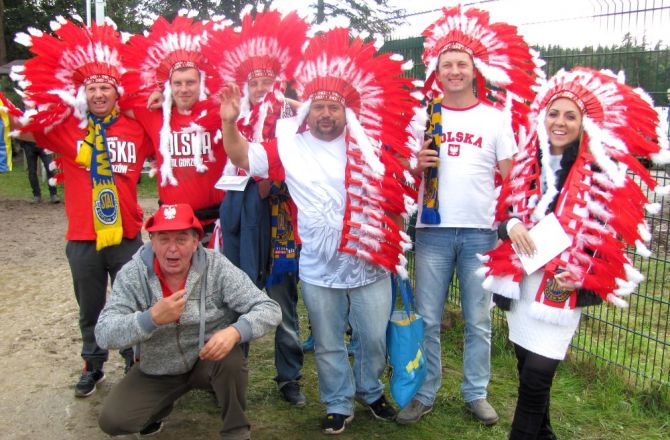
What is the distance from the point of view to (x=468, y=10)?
3.43 metres

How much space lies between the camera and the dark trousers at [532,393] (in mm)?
2736

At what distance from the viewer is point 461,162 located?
3.30 m

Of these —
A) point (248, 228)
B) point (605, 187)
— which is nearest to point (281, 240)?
point (248, 228)

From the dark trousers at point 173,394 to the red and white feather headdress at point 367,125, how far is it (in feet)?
2.87

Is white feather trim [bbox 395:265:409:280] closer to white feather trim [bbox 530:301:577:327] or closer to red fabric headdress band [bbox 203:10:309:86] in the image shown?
white feather trim [bbox 530:301:577:327]

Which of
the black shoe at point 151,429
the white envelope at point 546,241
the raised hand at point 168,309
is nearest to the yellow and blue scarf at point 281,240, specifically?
the raised hand at point 168,309

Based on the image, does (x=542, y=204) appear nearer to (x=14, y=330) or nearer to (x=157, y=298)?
(x=157, y=298)

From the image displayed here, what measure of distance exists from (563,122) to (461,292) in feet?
4.02

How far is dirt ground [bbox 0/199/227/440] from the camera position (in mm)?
3480

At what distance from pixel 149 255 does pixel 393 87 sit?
1.54m

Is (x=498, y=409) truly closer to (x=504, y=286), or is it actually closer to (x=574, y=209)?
(x=504, y=286)

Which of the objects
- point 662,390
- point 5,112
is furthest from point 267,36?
point 662,390

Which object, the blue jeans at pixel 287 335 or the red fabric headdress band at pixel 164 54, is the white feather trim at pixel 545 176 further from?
the red fabric headdress band at pixel 164 54

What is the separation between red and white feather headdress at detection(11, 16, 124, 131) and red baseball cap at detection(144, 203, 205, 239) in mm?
1098
